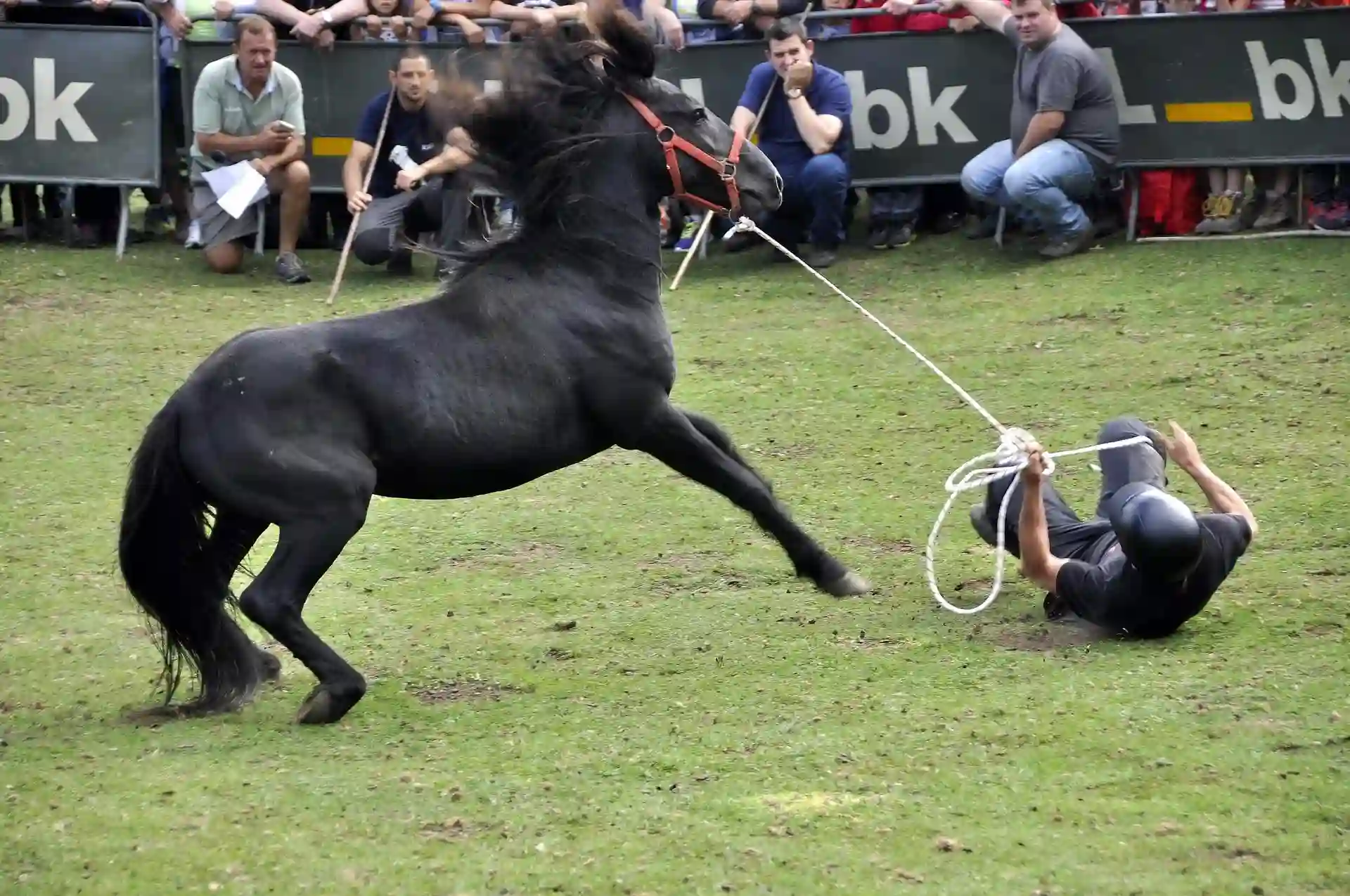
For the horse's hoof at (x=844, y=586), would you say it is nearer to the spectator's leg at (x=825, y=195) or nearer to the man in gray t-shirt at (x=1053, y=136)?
the man in gray t-shirt at (x=1053, y=136)

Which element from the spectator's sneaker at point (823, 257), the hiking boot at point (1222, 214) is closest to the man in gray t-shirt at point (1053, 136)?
the hiking boot at point (1222, 214)

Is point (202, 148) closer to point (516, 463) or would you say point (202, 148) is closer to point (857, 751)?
point (516, 463)

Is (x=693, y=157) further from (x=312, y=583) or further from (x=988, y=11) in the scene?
(x=988, y=11)

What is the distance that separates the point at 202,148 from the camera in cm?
1198

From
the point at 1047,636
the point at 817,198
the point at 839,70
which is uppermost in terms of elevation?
the point at 839,70

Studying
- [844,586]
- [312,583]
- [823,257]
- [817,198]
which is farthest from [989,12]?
[312,583]

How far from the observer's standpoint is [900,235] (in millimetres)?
12188

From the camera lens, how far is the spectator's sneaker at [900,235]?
12.2 m

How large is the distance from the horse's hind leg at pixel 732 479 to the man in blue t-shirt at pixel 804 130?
5.58 metres

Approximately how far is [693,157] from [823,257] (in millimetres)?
5702

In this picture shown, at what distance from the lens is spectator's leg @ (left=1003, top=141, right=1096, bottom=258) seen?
1101 cm

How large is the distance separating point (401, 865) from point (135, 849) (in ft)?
2.26

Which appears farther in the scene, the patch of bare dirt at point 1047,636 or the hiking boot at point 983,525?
the hiking boot at point 983,525

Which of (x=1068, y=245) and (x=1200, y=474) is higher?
(x=1200, y=474)
